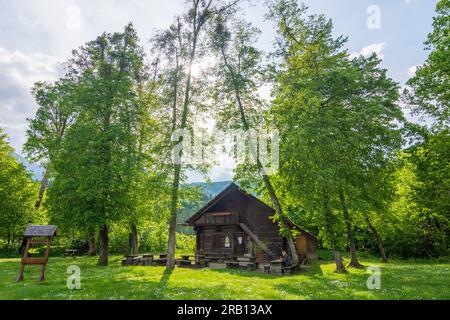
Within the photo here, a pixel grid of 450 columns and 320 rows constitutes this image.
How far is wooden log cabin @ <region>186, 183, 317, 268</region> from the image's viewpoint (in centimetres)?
2776

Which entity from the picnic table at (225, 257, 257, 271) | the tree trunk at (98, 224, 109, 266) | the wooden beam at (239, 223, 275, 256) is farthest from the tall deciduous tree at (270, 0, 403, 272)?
the tree trunk at (98, 224, 109, 266)

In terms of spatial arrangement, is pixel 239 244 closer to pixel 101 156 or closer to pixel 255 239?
pixel 255 239

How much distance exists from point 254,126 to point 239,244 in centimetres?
1376

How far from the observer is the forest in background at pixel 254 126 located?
1666 cm

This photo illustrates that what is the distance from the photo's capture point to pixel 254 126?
2247 centimetres

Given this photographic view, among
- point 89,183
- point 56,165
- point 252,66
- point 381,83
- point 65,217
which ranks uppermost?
point 252,66

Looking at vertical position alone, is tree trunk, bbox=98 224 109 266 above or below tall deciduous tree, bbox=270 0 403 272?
below

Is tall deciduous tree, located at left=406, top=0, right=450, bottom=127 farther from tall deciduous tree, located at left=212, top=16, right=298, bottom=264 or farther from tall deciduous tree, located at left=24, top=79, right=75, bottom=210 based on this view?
tall deciduous tree, located at left=24, top=79, right=75, bottom=210

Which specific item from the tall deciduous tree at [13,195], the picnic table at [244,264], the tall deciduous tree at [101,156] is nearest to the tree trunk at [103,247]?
the tall deciduous tree at [101,156]

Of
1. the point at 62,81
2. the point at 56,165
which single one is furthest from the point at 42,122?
the point at 56,165

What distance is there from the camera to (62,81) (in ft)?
86.4

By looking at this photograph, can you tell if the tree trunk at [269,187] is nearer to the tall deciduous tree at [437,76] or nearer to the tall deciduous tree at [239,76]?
the tall deciduous tree at [239,76]
